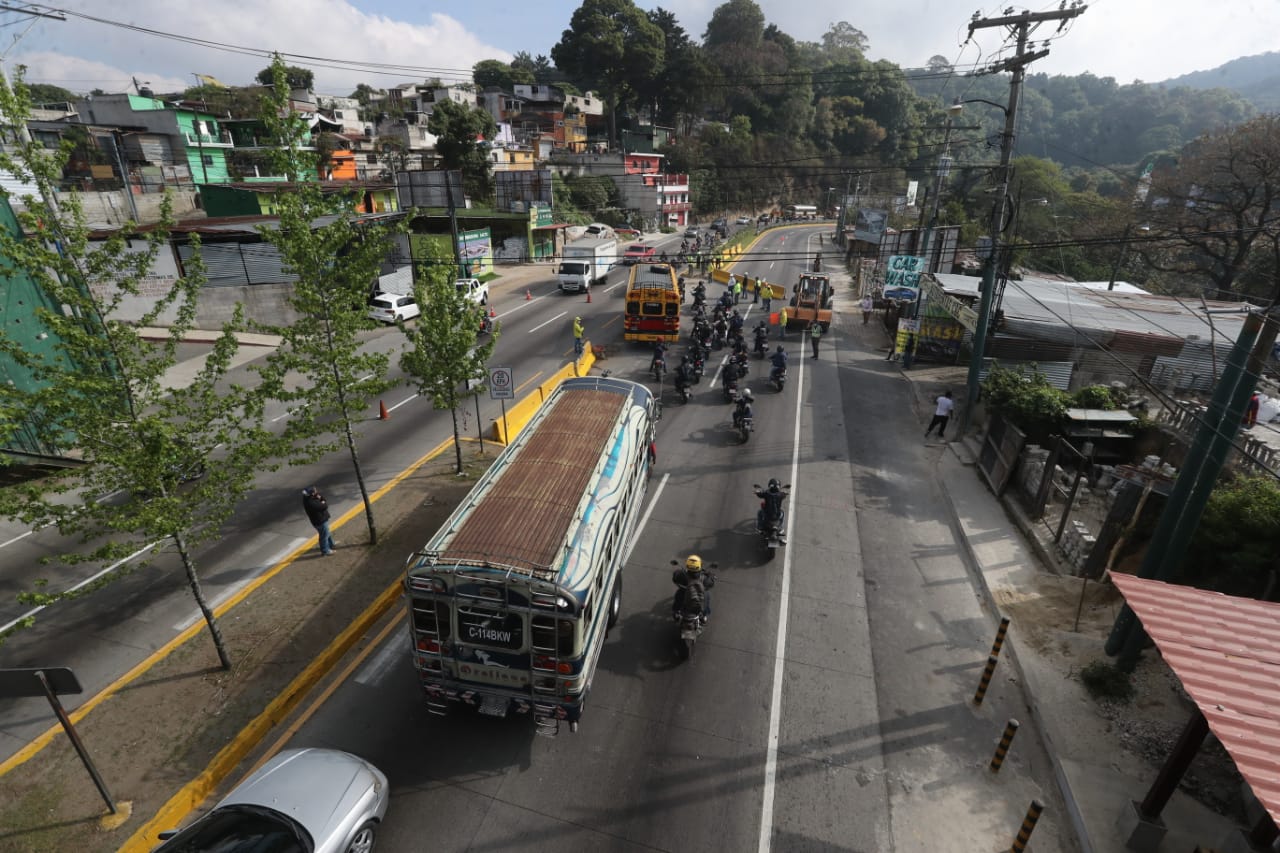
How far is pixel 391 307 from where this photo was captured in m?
28.9

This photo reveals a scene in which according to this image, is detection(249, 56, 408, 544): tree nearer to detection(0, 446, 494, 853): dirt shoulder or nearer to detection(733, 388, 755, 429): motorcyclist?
detection(0, 446, 494, 853): dirt shoulder

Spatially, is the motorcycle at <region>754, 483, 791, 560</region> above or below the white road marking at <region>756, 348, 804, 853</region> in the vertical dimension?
above

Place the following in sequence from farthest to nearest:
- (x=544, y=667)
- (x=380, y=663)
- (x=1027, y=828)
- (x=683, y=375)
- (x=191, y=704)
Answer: (x=683, y=375) < (x=380, y=663) < (x=191, y=704) < (x=544, y=667) < (x=1027, y=828)

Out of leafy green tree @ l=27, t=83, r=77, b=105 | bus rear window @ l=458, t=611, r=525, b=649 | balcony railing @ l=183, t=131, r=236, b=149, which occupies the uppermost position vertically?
leafy green tree @ l=27, t=83, r=77, b=105

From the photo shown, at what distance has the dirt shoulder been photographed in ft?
23.6

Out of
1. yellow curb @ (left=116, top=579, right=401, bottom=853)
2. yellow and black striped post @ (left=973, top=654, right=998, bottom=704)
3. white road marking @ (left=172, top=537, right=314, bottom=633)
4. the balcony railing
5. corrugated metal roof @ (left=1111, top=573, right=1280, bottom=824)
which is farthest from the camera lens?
the balcony railing

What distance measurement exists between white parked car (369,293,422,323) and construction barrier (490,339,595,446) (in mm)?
9508

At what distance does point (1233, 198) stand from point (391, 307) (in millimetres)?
45472

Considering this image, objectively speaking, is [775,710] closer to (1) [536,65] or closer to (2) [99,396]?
(2) [99,396]

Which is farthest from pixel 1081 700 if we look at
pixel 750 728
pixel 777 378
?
pixel 777 378

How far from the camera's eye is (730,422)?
19781 mm

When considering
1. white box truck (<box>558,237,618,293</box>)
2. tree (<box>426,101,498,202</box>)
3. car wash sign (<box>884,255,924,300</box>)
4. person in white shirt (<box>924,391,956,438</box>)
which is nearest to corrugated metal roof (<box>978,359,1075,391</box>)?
person in white shirt (<box>924,391,956,438</box>)

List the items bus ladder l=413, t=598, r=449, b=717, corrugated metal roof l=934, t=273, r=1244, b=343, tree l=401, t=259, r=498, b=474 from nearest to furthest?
bus ladder l=413, t=598, r=449, b=717 → tree l=401, t=259, r=498, b=474 → corrugated metal roof l=934, t=273, r=1244, b=343

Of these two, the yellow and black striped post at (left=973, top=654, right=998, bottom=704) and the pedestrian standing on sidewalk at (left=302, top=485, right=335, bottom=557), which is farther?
the pedestrian standing on sidewalk at (left=302, top=485, right=335, bottom=557)
